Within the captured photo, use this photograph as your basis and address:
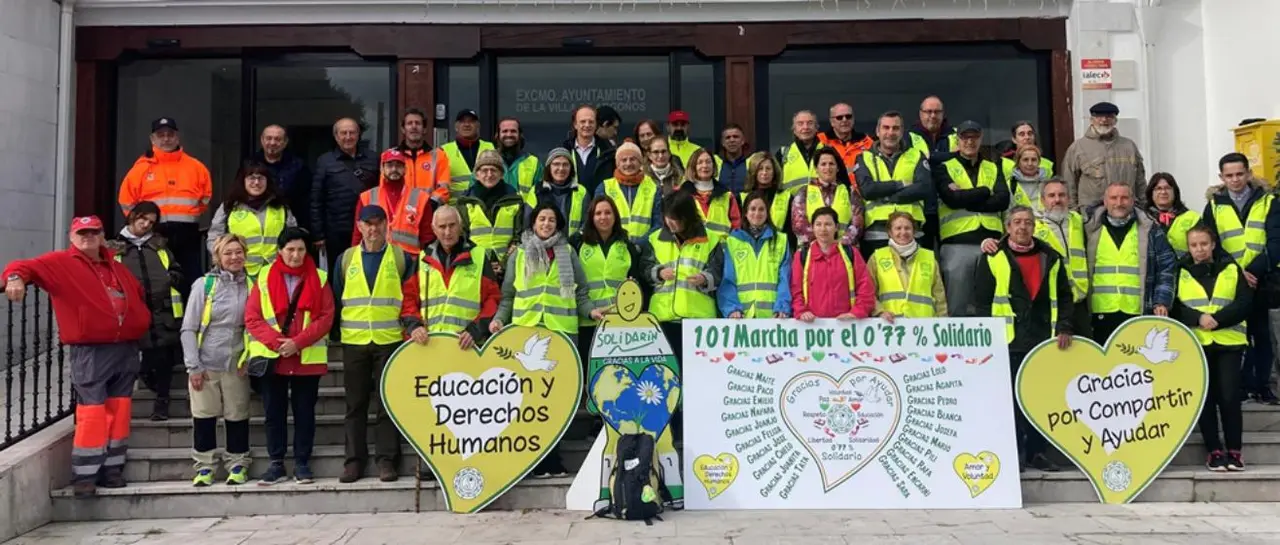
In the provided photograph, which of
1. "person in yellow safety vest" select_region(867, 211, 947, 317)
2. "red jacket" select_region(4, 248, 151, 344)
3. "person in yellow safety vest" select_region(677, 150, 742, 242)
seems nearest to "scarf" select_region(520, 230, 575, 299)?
"person in yellow safety vest" select_region(677, 150, 742, 242)

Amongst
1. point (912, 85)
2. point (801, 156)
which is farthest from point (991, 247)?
point (912, 85)

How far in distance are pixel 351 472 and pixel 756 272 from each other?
2928 millimetres

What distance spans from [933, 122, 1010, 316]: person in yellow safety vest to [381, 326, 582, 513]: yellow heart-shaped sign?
2794 millimetres

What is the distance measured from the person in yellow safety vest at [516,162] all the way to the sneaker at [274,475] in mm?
2673

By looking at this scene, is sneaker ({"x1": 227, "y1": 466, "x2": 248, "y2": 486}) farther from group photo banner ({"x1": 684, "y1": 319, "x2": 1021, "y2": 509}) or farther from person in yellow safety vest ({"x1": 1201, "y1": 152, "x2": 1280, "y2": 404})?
person in yellow safety vest ({"x1": 1201, "y1": 152, "x2": 1280, "y2": 404})

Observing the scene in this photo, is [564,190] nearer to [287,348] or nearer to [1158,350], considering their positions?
[287,348]

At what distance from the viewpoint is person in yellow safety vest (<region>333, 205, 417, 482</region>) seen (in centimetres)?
573

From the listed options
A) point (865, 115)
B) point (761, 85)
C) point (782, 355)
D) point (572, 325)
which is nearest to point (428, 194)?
point (572, 325)

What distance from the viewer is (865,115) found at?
30.8ft

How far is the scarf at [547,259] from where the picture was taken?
5742 millimetres

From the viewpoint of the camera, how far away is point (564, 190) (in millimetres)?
6539

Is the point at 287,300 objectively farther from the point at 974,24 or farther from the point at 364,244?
the point at 974,24

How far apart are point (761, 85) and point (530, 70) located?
2439 mm

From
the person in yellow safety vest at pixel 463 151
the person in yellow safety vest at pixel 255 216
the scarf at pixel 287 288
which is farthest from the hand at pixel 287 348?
the person in yellow safety vest at pixel 463 151
